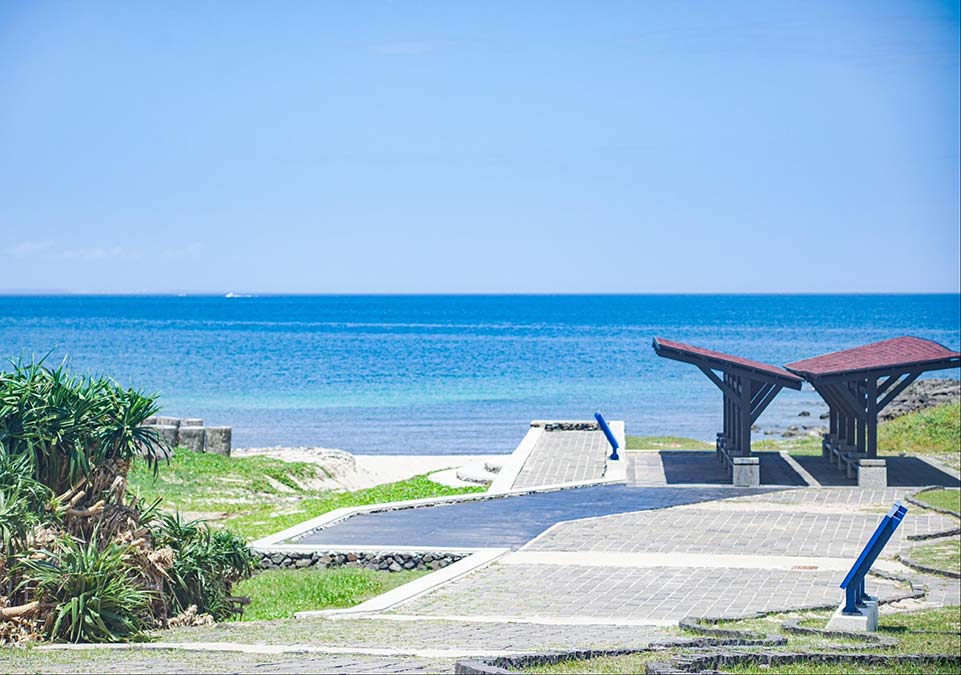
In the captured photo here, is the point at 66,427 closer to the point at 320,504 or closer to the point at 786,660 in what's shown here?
the point at 786,660

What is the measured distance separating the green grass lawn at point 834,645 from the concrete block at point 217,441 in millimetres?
18664

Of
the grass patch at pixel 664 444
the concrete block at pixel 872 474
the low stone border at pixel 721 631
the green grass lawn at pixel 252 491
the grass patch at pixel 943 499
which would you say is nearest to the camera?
the low stone border at pixel 721 631

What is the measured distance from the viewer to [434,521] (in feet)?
58.7

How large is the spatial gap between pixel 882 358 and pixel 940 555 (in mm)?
7726

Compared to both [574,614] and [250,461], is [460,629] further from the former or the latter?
[250,461]

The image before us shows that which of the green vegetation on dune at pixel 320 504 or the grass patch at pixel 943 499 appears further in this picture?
the green vegetation on dune at pixel 320 504

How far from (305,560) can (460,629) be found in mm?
5483

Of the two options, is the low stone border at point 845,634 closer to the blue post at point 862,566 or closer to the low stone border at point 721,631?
the blue post at point 862,566

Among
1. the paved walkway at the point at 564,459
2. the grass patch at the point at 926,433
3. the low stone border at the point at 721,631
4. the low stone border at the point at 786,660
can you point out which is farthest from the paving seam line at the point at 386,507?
the grass patch at the point at 926,433

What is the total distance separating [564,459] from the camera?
25.1 meters

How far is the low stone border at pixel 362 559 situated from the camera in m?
15.1

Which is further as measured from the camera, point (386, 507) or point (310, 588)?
point (386, 507)

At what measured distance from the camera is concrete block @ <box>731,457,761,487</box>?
2127cm

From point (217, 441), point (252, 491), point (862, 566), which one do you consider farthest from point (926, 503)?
point (217, 441)
